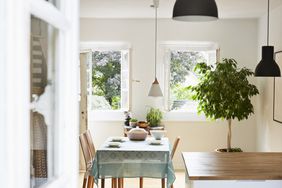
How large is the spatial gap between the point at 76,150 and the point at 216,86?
505 centimetres

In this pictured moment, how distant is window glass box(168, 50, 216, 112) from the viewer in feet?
23.8

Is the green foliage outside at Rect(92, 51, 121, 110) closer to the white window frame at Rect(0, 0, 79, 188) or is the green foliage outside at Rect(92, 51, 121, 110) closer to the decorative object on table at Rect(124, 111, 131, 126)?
the decorative object on table at Rect(124, 111, 131, 126)

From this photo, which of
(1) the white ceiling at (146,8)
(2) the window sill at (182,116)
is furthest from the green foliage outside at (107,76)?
(2) the window sill at (182,116)

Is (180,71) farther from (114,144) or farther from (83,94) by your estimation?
(114,144)

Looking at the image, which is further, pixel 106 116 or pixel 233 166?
pixel 106 116

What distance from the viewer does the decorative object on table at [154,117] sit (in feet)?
22.4

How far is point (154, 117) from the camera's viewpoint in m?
6.84

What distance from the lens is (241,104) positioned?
6176 mm

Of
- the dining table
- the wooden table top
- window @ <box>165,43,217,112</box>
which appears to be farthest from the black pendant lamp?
window @ <box>165,43,217,112</box>

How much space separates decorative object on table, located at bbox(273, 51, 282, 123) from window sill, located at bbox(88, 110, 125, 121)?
2.43 meters

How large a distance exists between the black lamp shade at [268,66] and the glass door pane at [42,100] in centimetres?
300

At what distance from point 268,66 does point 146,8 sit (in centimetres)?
264

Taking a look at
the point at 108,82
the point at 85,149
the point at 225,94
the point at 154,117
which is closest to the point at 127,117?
the point at 154,117

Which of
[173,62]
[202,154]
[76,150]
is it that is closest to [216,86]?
[173,62]
